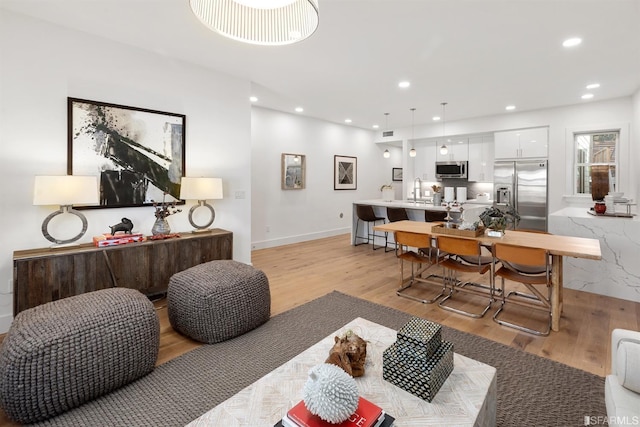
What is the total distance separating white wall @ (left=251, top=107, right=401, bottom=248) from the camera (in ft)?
19.6

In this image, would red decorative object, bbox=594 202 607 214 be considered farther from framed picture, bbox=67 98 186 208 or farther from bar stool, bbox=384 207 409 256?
framed picture, bbox=67 98 186 208

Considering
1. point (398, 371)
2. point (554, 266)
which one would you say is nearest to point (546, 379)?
point (554, 266)

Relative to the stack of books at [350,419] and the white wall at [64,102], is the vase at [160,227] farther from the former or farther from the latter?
the stack of books at [350,419]

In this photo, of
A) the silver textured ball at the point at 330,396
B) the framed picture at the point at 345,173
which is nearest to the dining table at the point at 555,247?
the silver textured ball at the point at 330,396

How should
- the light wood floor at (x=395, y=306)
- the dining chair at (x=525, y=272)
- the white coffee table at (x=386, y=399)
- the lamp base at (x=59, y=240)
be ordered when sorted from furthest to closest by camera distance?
the lamp base at (x=59, y=240)
the dining chair at (x=525, y=272)
the light wood floor at (x=395, y=306)
the white coffee table at (x=386, y=399)

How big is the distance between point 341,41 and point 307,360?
2979 millimetres

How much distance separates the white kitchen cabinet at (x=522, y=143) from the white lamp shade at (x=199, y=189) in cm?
571

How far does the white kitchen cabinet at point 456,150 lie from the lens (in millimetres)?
7408

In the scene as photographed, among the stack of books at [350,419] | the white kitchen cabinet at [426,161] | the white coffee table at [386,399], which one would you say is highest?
the white kitchen cabinet at [426,161]

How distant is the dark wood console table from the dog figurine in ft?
0.73

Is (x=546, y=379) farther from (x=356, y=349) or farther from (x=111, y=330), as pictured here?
(x=111, y=330)

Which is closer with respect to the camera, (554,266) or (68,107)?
(554,266)

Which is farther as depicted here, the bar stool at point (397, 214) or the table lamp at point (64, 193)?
the bar stool at point (397, 214)

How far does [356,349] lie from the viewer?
56.5 inches
